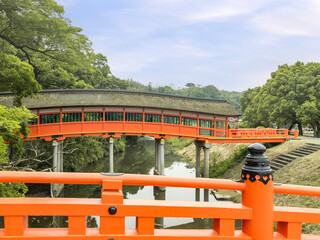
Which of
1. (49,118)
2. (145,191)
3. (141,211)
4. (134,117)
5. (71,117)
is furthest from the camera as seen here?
(145,191)

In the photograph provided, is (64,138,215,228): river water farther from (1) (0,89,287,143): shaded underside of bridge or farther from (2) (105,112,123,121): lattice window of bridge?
(2) (105,112,123,121): lattice window of bridge

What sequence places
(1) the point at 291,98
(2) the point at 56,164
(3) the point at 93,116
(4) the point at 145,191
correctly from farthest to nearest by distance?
(1) the point at 291,98, (4) the point at 145,191, (3) the point at 93,116, (2) the point at 56,164

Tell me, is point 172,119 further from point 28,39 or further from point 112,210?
point 112,210

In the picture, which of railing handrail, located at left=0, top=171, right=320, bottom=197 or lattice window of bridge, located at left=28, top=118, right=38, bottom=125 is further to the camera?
lattice window of bridge, located at left=28, top=118, right=38, bottom=125

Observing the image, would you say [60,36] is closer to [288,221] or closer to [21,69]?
[21,69]

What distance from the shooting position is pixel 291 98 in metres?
26.4

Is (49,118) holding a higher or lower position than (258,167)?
higher

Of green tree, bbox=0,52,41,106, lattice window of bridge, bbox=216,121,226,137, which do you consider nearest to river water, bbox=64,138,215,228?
lattice window of bridge, bbox=216,121,226,137

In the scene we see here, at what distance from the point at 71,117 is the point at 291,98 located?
22.7 m

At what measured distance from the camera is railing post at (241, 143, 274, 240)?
2.27 meters

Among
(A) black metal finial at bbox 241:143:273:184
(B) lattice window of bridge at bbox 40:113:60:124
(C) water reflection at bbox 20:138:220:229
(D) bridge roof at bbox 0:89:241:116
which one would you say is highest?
(D) bridge roof at bbox 0:89:241:116

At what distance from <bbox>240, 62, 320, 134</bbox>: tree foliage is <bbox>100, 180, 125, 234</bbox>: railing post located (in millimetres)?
26267

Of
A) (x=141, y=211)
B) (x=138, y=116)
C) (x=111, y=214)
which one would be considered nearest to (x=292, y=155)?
(x=138, y=116)

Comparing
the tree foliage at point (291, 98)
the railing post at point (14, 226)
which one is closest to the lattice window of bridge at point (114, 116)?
the tree foliage at point (291, 98)
